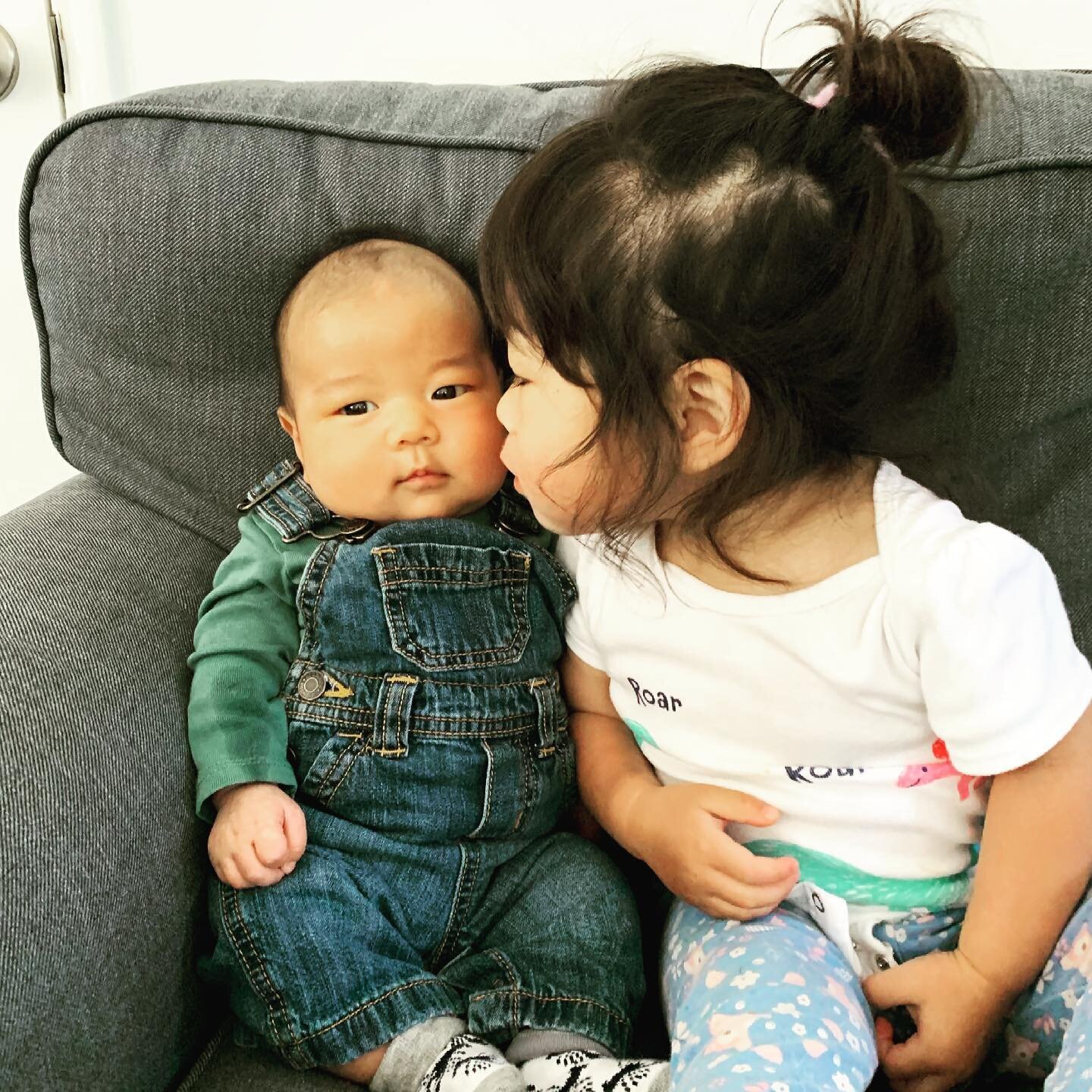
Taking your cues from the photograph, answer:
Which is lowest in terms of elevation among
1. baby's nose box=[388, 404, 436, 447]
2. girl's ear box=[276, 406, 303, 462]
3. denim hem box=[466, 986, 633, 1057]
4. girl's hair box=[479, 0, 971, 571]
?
denim hem box=[466, 986, 633, 1057]

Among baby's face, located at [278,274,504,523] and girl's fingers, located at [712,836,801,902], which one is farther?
baby's face, located at [278,274,504,523]

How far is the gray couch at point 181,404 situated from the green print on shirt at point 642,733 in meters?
0.34

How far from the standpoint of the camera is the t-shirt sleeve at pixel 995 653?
0.76m

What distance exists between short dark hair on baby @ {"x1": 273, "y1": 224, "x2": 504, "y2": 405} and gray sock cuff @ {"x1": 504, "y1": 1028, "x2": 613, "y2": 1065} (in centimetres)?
56

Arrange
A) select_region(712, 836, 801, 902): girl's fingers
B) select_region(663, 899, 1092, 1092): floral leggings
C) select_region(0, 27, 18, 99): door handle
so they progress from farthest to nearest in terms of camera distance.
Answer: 1. select_region(0, 27, 18, 99): door handle
2. select_region(712, 836, 801, 902): girl's fingers
3. select_region(663, 899, 1092, 1092): floral leggings

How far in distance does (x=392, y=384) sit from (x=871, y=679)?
0.46m

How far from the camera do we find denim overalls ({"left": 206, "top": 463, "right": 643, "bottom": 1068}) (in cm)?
86

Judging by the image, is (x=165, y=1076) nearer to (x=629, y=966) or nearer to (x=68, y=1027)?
(x=68, y=1027)

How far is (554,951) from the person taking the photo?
896 millimetres

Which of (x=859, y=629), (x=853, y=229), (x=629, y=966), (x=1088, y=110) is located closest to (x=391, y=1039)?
(x=629, y=966)

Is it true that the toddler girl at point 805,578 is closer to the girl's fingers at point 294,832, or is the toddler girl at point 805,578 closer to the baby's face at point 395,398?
the baby's face at point 395,398

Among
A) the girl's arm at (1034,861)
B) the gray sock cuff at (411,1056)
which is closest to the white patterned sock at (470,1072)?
the gray sock cuff at (411,1056)

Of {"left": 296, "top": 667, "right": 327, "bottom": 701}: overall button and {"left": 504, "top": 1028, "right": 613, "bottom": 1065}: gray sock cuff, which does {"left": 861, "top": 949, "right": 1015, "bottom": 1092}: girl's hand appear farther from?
{"left": 296, "top": 667, "right": 327, "bottom": 701}: overall button

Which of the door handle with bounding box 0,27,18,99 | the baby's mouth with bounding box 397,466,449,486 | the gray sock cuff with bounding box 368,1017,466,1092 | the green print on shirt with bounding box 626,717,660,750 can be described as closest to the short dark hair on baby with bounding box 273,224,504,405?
the baby's mouth with bounding box 397,466,449,486
